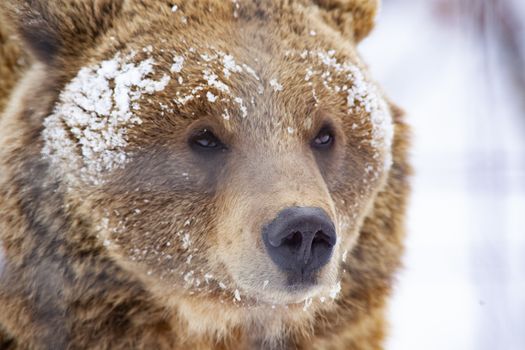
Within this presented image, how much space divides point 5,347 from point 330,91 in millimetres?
1757

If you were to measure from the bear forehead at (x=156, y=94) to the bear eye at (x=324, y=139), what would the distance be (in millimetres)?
124

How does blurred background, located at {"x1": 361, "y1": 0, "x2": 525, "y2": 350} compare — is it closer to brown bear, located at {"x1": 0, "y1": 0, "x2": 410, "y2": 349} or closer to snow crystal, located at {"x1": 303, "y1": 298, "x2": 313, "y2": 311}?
brown bear, located at {"x1": 0, "y1": 0, "x2": 410, "y2": 349}

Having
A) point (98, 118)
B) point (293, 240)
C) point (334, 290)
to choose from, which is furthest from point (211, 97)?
point (334, 290)

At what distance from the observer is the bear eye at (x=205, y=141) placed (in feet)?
12.0

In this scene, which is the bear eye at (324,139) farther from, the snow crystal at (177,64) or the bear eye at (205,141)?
the snow crystal at (177,64)

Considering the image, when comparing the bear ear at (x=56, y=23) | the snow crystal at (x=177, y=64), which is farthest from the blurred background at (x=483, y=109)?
the bear ear at (x=56, y=23)

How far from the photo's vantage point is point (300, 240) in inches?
131

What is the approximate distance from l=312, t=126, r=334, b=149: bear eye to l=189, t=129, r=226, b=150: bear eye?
43 cm

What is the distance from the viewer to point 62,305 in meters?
3.78

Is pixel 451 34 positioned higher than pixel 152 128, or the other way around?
pixel 451 34

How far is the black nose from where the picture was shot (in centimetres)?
328

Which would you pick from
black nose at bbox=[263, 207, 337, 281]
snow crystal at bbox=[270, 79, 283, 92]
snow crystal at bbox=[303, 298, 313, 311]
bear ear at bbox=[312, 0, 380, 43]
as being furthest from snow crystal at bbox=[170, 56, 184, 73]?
snow crystal at bbox=[303, 298, 313, 311]

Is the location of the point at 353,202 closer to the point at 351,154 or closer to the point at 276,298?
the point at 351,154

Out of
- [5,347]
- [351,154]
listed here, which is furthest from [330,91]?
[5,347]
